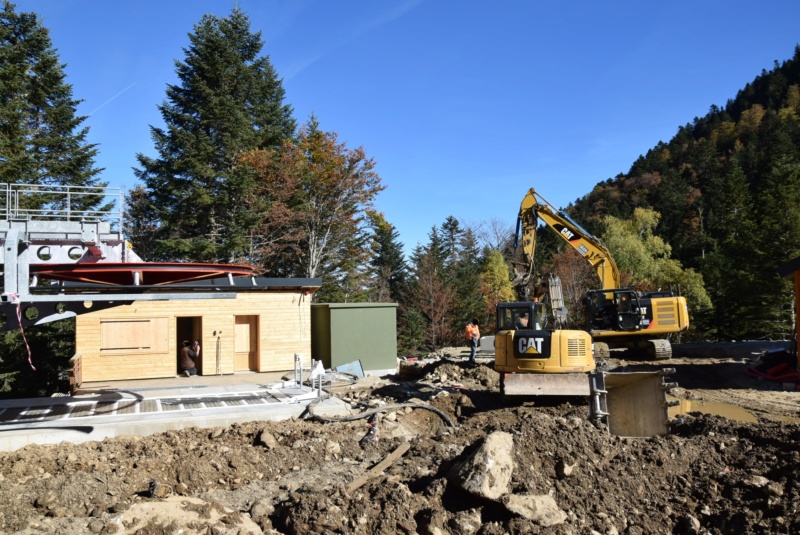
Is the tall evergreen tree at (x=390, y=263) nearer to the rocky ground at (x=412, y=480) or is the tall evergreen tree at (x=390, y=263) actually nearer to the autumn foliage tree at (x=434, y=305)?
the autumn foliage tree at (x=434, y=305)

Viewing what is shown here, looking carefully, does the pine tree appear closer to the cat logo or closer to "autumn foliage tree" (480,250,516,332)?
the cat logo

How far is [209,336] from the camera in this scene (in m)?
17.9

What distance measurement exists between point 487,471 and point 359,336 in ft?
42.3

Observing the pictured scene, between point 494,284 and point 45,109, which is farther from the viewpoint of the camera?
point 494,284

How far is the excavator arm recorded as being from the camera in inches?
728

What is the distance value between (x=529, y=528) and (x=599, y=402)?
429 centimetres

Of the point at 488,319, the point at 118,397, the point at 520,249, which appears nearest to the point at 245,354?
the point at 118,397

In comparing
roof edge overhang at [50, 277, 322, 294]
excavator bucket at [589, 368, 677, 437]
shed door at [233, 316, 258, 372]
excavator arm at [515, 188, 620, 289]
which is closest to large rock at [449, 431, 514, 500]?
excavator bucket at [589, 368, 677, 437]

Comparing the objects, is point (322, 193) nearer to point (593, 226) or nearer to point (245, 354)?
point (245, 354)

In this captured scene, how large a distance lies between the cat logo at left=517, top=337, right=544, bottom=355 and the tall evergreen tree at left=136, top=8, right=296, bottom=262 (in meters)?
19.6

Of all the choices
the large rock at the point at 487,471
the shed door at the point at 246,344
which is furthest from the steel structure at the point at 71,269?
the shed door at the point at 246,344

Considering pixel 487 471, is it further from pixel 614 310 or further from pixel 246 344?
pixel 614 310

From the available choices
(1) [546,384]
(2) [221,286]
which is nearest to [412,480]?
(1) [546,384]

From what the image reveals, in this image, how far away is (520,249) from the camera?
1817cm
